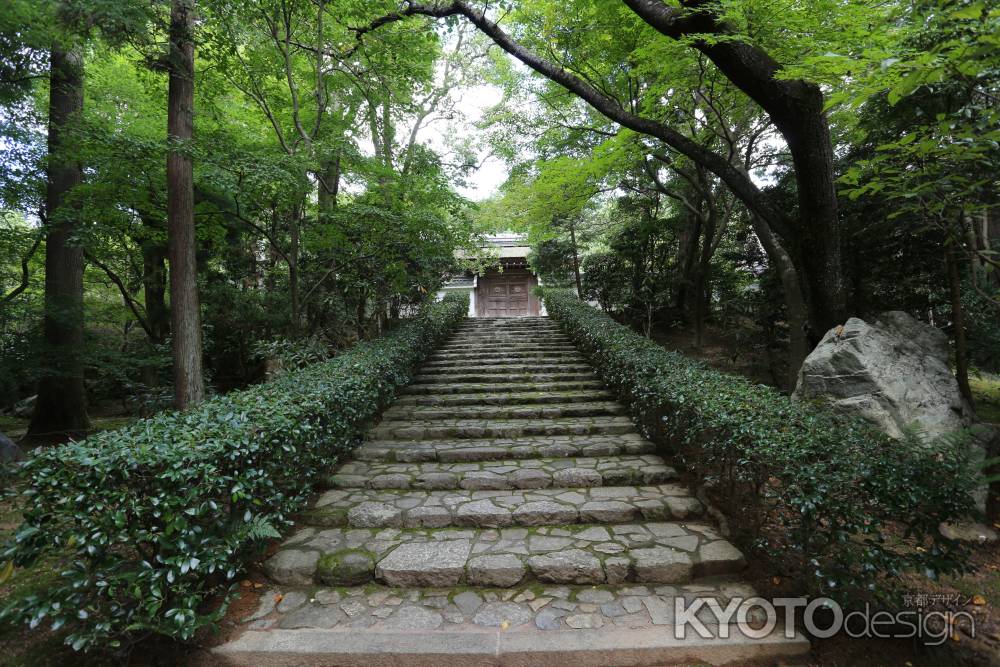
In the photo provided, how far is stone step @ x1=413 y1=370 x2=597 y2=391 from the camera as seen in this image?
7710mm

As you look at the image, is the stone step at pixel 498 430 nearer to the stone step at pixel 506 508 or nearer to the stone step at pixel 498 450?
the stone step at pixel 498 450

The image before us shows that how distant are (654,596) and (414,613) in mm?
1642

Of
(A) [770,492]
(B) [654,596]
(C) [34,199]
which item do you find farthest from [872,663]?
(C) [34,199]

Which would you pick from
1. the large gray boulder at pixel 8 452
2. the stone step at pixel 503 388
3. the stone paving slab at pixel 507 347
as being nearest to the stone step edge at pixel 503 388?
the stone step at pixel 503 388

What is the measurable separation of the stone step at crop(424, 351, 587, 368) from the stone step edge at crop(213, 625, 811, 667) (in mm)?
6290

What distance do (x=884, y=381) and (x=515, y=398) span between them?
15.2 ft

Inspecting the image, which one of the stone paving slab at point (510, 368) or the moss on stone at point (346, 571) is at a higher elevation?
the stone paving slab at point (510, 368)

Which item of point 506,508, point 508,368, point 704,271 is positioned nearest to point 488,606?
point 506,508

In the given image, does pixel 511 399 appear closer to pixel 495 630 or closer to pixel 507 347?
pixel 507 347

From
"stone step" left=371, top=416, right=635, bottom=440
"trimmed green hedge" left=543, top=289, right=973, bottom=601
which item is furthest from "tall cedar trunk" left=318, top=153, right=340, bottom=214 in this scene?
"trimmed green hedge" left=543, top=289, right=973, bottom=601

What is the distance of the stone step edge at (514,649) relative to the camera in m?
2.38

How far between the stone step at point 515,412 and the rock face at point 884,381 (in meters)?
2.49

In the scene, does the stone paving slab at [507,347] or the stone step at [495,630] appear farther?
the stone paving slab at [507,347]

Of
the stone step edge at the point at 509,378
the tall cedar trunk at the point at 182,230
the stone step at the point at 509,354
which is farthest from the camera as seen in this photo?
the stone step at the point at 509,354
